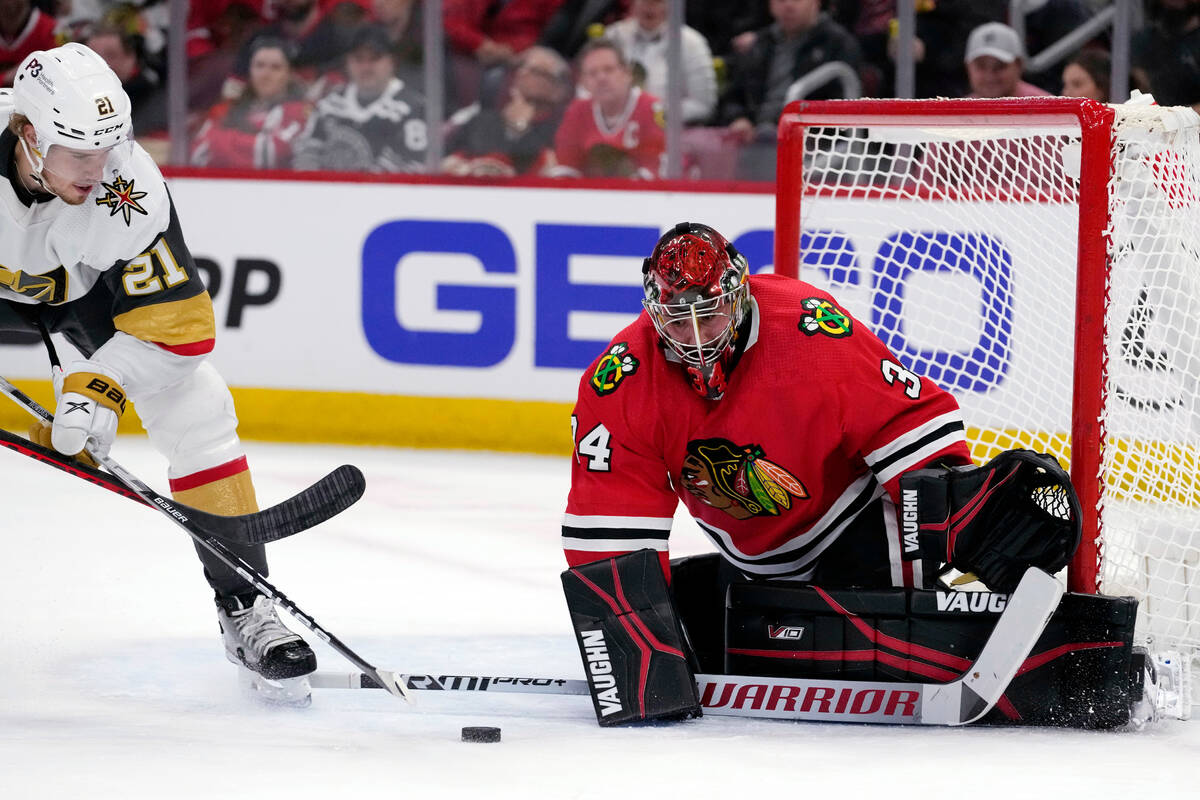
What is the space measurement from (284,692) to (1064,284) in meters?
1.94

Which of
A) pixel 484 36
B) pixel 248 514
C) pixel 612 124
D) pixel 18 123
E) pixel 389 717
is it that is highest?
pixel 484 36

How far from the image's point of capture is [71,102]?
247 centimetres

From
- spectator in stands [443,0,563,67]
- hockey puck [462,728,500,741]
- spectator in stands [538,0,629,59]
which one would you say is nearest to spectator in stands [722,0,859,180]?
spectator in stands [538,0,629,59]

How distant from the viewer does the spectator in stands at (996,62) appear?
4.89m

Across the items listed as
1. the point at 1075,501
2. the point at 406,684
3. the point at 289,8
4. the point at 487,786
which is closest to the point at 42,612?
the point at 406,684

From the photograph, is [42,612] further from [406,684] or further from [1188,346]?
[1188,346]

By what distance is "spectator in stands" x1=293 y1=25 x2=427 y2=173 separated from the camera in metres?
5.50

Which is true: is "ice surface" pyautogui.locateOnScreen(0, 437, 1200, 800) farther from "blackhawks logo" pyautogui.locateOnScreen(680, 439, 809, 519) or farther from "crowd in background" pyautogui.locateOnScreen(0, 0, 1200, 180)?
"crowd in background" pyautogui.locateOnScreen(0, 0, 1200, 180)

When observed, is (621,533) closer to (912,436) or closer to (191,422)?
(912,436)

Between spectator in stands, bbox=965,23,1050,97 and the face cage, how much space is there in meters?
2.70

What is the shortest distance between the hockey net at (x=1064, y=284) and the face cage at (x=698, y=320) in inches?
22.7

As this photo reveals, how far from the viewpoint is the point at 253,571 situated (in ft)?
8.98

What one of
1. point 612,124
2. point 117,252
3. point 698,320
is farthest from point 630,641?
point 612,124

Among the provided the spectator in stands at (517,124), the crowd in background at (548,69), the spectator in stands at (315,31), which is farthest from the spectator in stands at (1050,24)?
the spectator in stands at (315,31)
